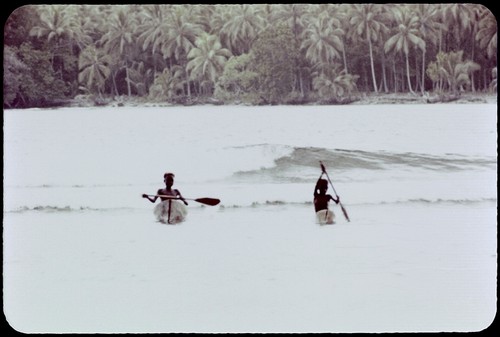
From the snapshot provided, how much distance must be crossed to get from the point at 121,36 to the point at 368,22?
6.25 ft

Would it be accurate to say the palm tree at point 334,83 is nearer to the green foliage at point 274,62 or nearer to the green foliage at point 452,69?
the green foliage at point 274,62

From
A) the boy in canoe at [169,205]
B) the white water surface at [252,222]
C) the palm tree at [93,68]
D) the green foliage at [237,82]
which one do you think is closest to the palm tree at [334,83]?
the white water surface at [252,222]

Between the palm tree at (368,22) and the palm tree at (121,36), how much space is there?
1695mm

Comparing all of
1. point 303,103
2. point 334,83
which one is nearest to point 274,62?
point 303,103

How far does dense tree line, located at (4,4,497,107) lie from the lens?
34.3 feet

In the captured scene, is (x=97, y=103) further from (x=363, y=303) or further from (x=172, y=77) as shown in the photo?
(x=363, y=303)

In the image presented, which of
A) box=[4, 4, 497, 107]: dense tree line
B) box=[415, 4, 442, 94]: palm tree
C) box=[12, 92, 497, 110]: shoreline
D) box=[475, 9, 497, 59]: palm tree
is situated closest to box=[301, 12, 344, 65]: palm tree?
box=[4, 4, 497, 107]: dense tree line

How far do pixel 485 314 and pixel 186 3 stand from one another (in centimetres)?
330

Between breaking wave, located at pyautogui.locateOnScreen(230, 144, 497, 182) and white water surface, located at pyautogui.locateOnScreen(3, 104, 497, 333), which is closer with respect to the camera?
white water surface, located at pyautogui.locateOnScreen(3, 104, 497, 333)

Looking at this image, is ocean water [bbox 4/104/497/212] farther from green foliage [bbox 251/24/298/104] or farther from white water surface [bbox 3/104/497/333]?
green foliage [bbox 251/24/298/104]

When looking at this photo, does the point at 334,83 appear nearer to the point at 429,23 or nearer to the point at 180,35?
the point at 429,23

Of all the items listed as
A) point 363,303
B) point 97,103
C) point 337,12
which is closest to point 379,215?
point 363,303

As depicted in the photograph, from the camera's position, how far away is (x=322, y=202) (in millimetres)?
10500

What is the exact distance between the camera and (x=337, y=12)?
1046 cm
